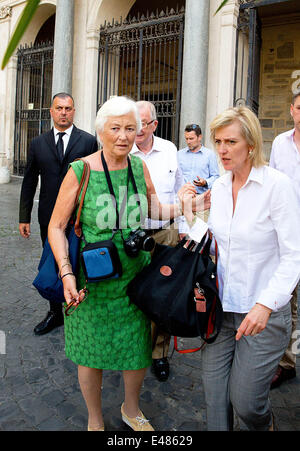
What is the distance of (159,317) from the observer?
6.21 ft

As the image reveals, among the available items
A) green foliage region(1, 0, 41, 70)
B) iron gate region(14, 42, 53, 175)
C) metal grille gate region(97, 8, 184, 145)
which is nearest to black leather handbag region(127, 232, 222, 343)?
green foliage region(1, 0, 41, 70)

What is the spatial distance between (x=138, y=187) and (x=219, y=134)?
536mm

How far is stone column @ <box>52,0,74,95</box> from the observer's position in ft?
33.5

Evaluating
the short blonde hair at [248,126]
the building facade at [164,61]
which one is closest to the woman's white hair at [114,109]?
the short blonde hair at [248,126]

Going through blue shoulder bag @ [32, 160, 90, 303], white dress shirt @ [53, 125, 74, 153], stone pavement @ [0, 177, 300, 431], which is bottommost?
stone pavement @ [0, 177, 300, 431]

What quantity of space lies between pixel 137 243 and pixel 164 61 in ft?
24.7

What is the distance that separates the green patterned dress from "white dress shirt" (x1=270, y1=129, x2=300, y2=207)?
3.69 ft

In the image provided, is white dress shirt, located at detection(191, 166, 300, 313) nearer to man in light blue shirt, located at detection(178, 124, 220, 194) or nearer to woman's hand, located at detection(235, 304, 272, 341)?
woman's hand, located at detection(235, 304, 272, 341)

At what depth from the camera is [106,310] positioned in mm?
2064

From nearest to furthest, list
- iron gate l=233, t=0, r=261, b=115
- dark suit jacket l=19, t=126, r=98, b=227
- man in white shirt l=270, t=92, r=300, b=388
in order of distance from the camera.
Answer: man in white shirt l=270, t=92, r=300, b=388 < dark suit jacket l=19, t=126, r=98, b=227 < iron gate l=233, t=0, r=261, b=115

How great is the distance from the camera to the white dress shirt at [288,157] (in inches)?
102

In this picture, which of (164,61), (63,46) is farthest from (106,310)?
(63,46)

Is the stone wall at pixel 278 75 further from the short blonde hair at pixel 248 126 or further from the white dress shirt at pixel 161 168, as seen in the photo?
the short blonde hair at pixel 248 126
